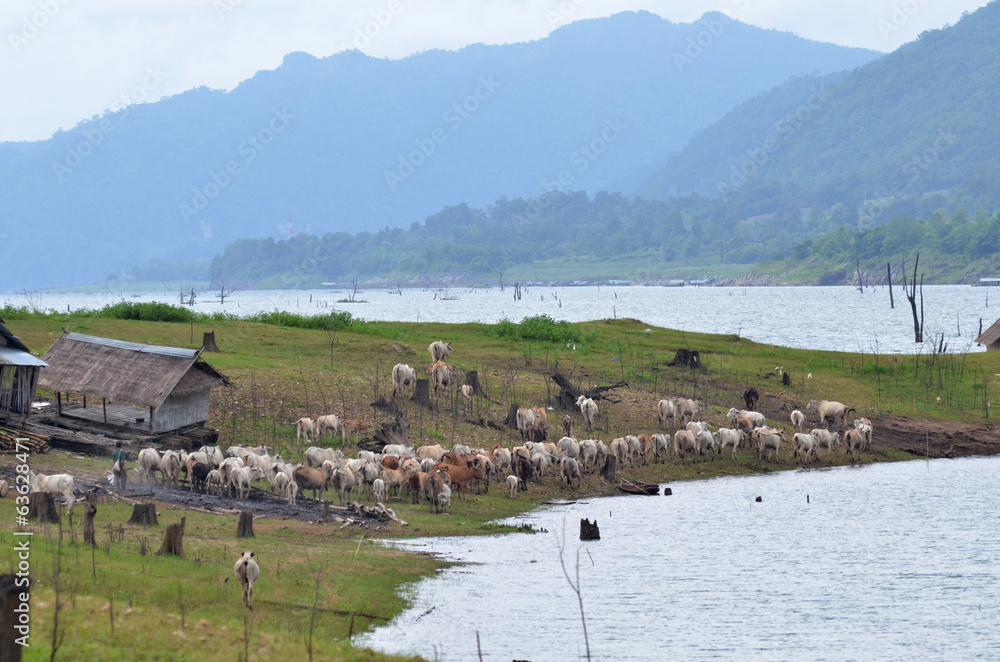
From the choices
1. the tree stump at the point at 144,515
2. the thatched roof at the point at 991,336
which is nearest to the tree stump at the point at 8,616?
the tree stump at the point at 144,515

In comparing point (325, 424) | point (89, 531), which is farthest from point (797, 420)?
point (89, 531)

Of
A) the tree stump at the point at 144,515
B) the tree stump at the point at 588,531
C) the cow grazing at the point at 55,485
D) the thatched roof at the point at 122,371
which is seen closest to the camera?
the tree stump at the point at 144,515

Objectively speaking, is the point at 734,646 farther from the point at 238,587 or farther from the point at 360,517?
the point at 360,517

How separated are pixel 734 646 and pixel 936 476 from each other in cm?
1893

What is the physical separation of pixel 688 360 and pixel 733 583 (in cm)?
2803

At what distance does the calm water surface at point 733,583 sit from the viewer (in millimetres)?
15688

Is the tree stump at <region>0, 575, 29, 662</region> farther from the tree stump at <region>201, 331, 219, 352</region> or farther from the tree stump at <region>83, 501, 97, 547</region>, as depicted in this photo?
the tree stump at <region>201, 331, 219, 352</region>

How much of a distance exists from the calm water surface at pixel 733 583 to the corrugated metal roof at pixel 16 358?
12.2 m

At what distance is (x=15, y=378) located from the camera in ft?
87.9

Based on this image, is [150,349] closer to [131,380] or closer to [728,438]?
[131,380]

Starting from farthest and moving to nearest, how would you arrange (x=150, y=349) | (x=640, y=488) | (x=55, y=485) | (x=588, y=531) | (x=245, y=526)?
1. (x=150, y=349)
2. (x=640, y=488)
3. (x=588, y=531)
4. (x=55, y=485)
5. (x=245, y=526)

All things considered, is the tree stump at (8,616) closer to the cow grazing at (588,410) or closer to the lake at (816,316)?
the cow grazing at (588,410)

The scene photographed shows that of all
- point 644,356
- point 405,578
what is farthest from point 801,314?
point 405,578

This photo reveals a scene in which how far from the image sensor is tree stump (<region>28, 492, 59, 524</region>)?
17.4 meters
